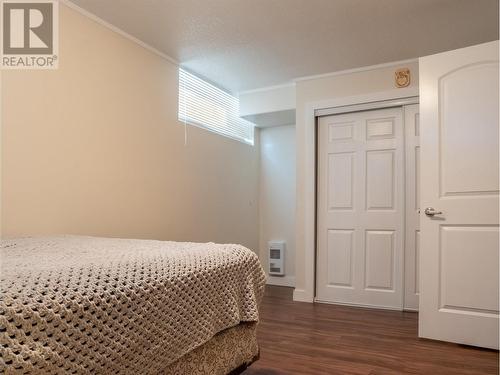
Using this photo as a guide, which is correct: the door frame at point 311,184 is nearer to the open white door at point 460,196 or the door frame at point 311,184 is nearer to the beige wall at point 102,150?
the beige wall at point 102,150

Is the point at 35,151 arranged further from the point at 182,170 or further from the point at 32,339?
the point at 32,339

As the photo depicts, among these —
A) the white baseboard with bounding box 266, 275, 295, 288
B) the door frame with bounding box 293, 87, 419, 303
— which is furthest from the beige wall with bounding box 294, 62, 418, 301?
the white baseboard with bounding box 266, 275, 295, 288

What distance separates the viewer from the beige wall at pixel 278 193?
14.9ft

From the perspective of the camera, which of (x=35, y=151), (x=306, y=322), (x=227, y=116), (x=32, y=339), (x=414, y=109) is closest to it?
(x=32, y=339)

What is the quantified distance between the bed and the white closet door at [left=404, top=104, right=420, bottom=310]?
2.17m

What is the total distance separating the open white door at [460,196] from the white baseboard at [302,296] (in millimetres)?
1291

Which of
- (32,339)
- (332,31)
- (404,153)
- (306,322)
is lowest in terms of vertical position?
(306,322)

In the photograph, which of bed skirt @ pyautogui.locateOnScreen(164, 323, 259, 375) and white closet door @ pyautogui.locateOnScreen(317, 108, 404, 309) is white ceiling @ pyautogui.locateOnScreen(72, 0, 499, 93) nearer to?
white closet door @ pyautogui.locateOnScreen(317, 108, 404, 309)

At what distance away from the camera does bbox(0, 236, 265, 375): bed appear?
0.82 m

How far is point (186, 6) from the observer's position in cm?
249

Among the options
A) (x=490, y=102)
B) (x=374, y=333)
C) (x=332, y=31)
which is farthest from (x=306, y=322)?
(x=332, y=31)

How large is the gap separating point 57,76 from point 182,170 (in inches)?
53.0

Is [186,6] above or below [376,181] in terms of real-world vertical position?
above

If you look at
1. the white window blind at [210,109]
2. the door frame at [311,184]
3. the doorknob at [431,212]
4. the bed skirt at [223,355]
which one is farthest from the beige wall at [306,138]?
the bed skirt at [223,355]
